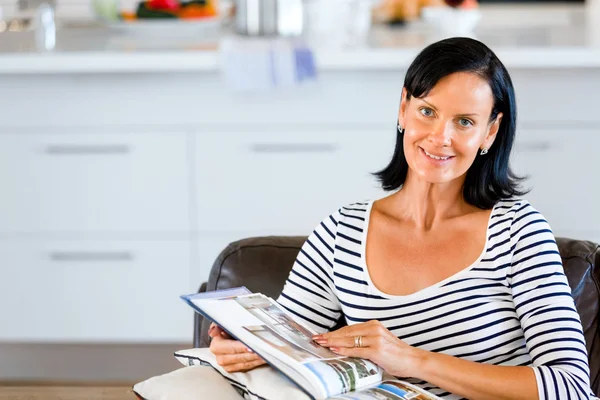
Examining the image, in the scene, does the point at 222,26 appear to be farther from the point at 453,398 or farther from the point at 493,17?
the point at 453,398

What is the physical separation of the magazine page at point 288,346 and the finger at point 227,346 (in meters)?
0.05

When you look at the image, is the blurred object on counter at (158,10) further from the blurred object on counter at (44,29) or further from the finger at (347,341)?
the finger at (347,341)

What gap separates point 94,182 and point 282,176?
1.85 ft

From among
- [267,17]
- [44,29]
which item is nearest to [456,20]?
[267,17]

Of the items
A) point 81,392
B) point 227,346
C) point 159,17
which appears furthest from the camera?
point 159,17

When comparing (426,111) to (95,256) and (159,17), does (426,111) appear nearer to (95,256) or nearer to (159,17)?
(95,256)

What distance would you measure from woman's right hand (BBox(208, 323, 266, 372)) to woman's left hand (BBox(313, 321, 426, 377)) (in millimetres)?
93

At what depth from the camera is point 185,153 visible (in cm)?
280

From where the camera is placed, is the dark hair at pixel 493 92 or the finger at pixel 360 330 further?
the dark hair at pixel 493 92

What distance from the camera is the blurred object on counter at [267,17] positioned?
10.1ft

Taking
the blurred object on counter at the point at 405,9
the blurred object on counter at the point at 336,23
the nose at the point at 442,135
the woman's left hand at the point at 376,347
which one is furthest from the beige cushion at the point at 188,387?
the blurred object on counter at the point at 405,9

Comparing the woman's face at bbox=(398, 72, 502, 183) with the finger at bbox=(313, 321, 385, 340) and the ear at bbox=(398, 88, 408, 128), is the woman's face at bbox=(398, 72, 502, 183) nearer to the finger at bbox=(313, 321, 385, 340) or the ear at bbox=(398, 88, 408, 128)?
the ear at bbox=(398, 88, 408, 128)

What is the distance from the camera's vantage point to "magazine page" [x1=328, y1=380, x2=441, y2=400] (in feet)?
4.01

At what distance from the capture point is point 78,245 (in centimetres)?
287
